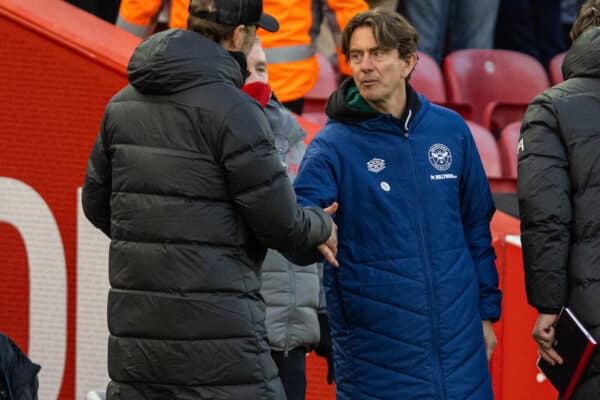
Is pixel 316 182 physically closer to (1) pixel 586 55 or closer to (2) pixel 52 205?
(1) pixel 586 55

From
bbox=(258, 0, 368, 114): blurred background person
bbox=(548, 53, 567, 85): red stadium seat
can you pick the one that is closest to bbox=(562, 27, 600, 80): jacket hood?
bbox=(258, 0, 368, 114): blurred background person

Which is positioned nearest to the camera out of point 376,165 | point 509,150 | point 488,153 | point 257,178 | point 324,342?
point 257,178

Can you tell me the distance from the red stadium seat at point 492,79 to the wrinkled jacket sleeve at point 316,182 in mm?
3812

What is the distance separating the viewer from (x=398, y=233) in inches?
149

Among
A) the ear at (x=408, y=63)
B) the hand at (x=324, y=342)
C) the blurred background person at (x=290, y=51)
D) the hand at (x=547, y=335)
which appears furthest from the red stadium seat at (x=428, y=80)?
the hand at (x=547, y=335)

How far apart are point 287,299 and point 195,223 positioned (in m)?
0.99

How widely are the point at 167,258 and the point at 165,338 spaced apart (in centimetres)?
20

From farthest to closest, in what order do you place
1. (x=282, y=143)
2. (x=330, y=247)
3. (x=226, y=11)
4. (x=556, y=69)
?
1. (x=556, y=69)
2. (x=282, y=143)
3. (x=330, y=247)
4. (x=226, y=11)

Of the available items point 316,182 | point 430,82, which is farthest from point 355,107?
point 430,82

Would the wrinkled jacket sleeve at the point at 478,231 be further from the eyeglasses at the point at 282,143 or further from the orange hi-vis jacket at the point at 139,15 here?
the orange hi-vis jacket at the point at 139,15

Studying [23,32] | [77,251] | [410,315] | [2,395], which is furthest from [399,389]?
[23,32]

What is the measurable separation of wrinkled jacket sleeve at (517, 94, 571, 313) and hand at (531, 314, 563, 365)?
0.03 m

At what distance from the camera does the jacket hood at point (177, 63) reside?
329 cm

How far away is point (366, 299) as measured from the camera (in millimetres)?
3771
